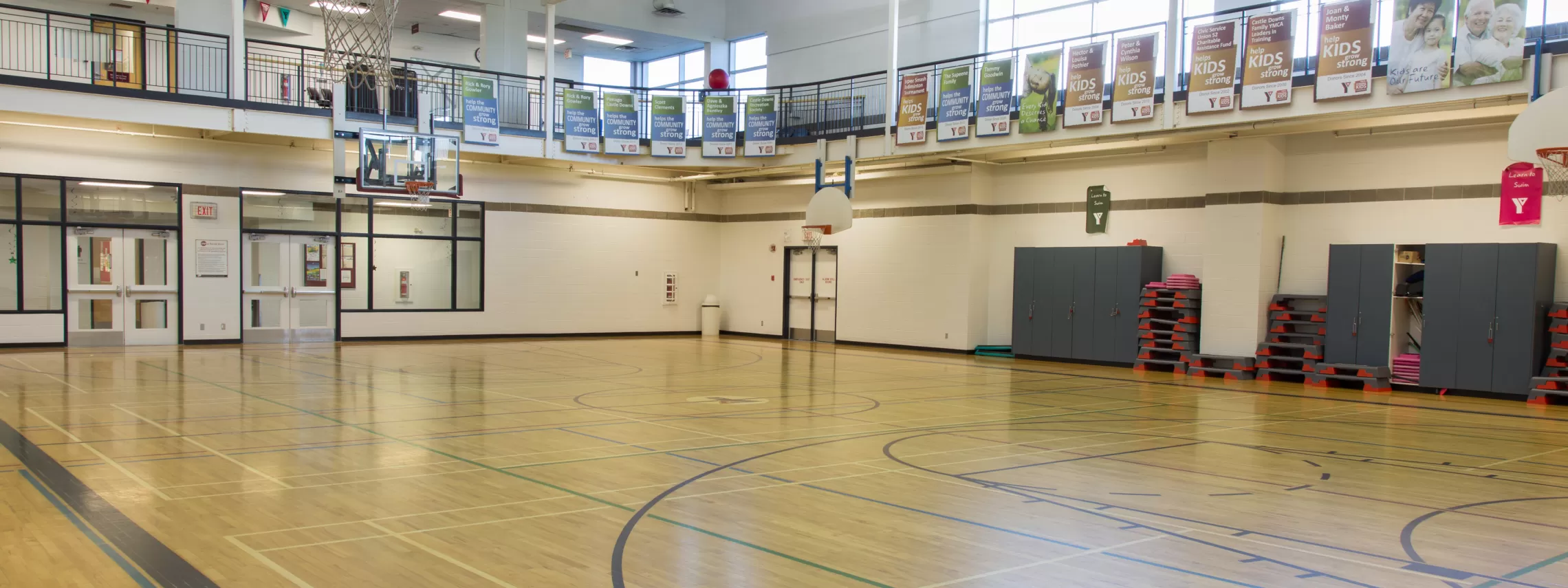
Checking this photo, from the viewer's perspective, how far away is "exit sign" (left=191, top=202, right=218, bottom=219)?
717 inches

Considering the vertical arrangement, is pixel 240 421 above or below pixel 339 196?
below

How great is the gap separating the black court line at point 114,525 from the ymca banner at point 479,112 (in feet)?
39.5

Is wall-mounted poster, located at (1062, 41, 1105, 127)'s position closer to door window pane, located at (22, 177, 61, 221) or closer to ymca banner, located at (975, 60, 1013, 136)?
ymca banner, located at (975, 60, 1013, 136)

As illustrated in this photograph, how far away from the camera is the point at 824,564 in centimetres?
497

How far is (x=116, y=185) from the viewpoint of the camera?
17578 mm

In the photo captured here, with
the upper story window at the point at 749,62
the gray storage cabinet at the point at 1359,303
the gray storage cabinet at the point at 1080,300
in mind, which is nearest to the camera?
the gray storage cabinet at the point at 1359,303

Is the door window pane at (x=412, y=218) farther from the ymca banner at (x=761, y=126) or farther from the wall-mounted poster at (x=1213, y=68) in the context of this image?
the wall-mounted poster at (x=1213, y=68)

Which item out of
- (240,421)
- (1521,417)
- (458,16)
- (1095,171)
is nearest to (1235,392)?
(1521,417)

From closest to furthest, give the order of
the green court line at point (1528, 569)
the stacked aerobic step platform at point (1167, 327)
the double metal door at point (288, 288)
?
the green court line at point (1528, 569) < the stacked aerobic step platform at point (1167, 327) < the double metal door at point (288, 288)

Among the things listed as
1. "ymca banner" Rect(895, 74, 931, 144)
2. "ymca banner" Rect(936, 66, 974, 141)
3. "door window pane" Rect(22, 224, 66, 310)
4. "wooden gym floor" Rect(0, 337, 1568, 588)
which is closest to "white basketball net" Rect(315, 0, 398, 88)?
"wooden gym floor" Rect(0, 337, 1568, 588)

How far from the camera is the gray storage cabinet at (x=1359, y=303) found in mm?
14555

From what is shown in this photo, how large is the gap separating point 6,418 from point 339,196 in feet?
28.1

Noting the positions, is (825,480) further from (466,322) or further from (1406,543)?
(466,322)

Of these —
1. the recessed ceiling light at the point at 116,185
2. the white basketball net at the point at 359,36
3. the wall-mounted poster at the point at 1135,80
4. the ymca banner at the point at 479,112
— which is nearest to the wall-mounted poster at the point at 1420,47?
the wall-mounted poster at the point at 1135,80
